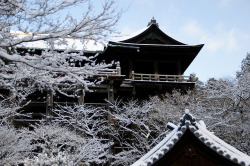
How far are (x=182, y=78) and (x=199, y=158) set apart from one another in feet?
48.9

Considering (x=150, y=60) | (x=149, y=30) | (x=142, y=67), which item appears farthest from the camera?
(x=142, y=67)

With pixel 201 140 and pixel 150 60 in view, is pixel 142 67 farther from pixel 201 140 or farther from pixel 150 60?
pixel 201 140

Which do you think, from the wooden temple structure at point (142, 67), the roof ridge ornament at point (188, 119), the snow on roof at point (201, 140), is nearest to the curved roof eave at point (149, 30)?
the wooden temple structure at point (142, 67)

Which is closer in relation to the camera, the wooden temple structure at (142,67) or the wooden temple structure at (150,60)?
the wooden temple structure at (142,67)

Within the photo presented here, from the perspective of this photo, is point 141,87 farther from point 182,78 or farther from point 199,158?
point 199,158

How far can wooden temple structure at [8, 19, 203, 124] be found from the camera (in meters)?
17.9

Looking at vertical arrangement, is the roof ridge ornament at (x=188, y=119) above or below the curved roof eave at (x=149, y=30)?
below

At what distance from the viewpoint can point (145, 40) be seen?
69.6ft

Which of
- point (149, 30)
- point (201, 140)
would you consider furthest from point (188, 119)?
point (149, 30)

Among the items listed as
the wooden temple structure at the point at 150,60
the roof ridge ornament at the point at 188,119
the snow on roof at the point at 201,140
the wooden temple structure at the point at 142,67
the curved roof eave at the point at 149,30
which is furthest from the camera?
the curved roof eave at the point at 149,30

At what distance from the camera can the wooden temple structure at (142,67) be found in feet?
58.6

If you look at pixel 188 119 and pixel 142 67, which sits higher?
pixel 142 67

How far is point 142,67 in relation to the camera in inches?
862

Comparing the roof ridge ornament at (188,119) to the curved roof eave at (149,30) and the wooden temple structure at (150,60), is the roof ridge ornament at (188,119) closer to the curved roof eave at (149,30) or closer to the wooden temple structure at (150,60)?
the wooden temple structure at (150,60)
